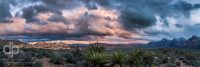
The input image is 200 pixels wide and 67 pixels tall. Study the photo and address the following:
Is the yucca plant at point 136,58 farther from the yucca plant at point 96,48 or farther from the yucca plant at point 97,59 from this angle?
the yucca plant at point 97,59

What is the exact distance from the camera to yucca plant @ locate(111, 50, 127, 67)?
136ft

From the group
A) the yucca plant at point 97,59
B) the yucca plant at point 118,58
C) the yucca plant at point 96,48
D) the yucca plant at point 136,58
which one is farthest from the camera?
the yucca plant at point 96,48

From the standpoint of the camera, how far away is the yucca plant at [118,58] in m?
41.5

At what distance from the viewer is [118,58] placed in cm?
4178

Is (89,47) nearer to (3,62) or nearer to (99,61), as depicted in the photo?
(99,61)

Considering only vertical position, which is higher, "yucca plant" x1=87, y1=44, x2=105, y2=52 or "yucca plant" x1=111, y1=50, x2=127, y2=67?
"yucca plant" x1=87, y1=44, x2=105, y2=52

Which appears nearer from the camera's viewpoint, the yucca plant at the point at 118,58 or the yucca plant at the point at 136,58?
the yucca plant at the point at 118,58

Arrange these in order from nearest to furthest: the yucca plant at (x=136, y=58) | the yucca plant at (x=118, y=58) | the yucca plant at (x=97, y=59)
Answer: the yucca plant at (x=97, y=59), the yucca plant at (x=118, y=58), the yucca plant at (x=136, y=58)

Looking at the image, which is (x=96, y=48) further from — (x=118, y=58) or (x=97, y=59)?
(x=97, y=59)

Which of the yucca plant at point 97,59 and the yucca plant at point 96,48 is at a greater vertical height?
the yucca plant at point 96,48

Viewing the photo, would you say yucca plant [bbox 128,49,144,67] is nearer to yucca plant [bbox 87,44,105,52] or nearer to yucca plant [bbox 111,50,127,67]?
yucca plant [bbox 111,50,127,67]

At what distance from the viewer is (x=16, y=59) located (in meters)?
48.2

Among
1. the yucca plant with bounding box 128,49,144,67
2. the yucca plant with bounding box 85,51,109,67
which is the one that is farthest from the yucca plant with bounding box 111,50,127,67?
the yucca plant with bounding box 128,49,144,67

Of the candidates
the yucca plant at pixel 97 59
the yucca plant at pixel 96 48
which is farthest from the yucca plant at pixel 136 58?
the yucca plant at pixel 97 59
